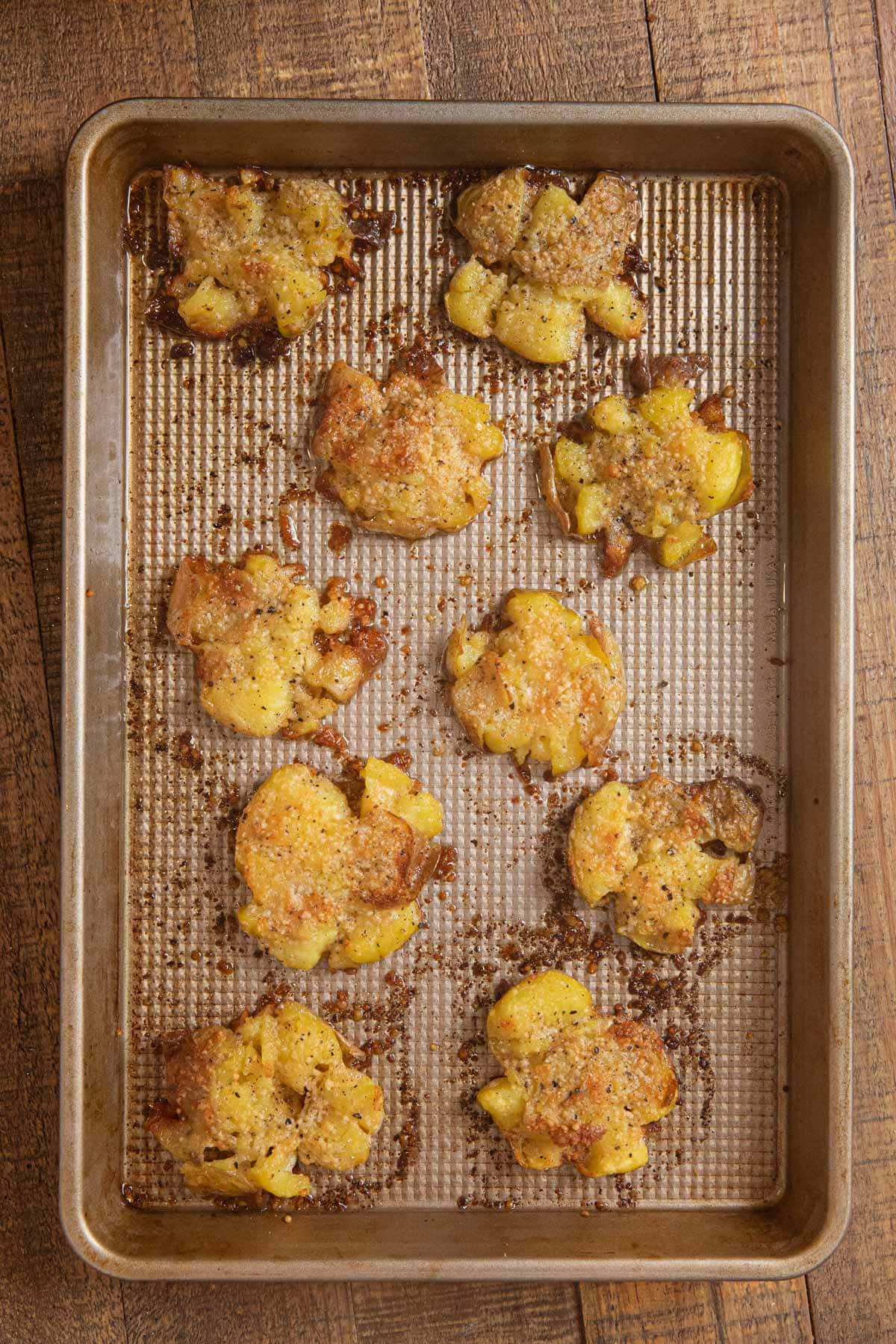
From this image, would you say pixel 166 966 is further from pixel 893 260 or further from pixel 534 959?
pixel 893 260

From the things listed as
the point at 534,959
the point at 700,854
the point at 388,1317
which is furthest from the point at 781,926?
the point at 388,1317

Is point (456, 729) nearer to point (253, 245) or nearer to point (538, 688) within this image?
point (538, 688)

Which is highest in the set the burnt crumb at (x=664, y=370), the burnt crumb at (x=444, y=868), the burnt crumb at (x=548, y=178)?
the burnt crumb at (x=548, y=178)

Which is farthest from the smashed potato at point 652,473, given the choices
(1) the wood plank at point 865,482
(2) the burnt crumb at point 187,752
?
(2) the burnt crumb at point 187,752

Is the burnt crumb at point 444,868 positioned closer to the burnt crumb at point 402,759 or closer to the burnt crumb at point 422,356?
the burnt crumb at point 402,759

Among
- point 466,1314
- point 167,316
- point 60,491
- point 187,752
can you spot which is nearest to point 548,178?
point 167,316

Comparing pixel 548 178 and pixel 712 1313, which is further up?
pixel 548 178
